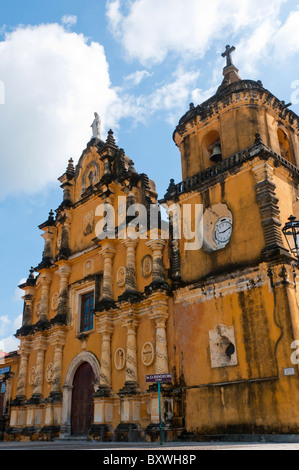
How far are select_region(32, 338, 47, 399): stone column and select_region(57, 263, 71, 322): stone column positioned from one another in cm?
158

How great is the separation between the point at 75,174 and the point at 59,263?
167 inches

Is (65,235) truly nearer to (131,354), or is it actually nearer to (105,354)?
(105,354)

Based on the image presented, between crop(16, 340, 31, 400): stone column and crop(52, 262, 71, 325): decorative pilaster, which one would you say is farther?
crop(16, 340, 31, 400): stone column

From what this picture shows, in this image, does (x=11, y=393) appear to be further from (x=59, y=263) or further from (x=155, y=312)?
(x=155, y=312)

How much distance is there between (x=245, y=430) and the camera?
10664mm

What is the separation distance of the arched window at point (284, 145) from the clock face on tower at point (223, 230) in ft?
12.0

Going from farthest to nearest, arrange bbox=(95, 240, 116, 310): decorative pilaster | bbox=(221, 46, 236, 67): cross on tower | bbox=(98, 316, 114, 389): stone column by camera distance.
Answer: bbox=(221, 46, 236, 67): cross on tower < bbox=(95, 240, 116, 310): decorative pilaster < bbox=(98, 316, 114, 389): stone column

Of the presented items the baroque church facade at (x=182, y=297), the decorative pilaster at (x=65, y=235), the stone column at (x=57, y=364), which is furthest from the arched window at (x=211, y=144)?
the stone column at (x=57, y=364)

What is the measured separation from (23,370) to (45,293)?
10.8ft

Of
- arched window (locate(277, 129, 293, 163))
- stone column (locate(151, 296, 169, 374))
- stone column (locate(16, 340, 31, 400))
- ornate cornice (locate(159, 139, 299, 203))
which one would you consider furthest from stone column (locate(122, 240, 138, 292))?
stone column (locate(16, 340, 31, 400))

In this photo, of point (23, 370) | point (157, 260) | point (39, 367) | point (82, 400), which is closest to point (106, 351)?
point (82, 400)

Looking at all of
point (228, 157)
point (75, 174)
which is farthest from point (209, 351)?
point (75, 174)

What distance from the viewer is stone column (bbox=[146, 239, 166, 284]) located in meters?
14.4

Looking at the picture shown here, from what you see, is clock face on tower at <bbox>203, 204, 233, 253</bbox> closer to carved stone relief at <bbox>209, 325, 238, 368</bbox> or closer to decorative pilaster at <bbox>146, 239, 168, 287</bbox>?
decorative pilaster at <bbox>146, 239, 168, 287</bbox>
